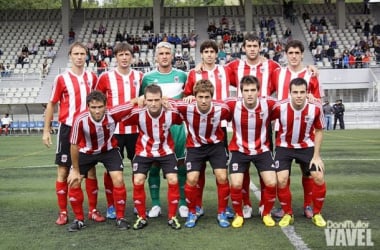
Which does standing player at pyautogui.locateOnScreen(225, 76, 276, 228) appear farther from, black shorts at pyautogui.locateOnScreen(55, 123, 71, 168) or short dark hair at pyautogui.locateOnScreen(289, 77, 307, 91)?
black shorts at pyautogui.locateOnScreen(55, 123, 71, 168)

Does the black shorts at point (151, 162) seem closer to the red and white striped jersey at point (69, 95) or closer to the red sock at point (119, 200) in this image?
the red sock at point (119, 200)

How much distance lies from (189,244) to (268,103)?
5.69ft

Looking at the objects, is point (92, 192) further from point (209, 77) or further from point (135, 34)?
point (135, 34)

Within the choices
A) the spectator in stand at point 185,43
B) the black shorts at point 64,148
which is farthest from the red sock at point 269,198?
the spectator in stand at point 185,43

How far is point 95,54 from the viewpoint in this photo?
30703mm

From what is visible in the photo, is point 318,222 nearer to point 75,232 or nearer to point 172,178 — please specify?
point 172,178

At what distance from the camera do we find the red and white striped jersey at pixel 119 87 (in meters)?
6.50

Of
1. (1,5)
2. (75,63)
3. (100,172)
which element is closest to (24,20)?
(1,5)

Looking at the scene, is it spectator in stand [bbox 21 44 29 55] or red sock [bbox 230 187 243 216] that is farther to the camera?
spectator in stand [bbox 21 44 29 55]

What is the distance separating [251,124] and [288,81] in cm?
78

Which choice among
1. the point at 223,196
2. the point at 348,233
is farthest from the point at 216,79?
the point at 348,233

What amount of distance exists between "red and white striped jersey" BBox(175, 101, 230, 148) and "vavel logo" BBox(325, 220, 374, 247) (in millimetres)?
1466

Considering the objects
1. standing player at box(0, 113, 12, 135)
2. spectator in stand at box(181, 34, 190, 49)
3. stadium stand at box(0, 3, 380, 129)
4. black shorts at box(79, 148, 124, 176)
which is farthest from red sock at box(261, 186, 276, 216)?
spectator in stand at box(181, 34, 190, 49)

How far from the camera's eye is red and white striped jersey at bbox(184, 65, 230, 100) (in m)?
6.46
